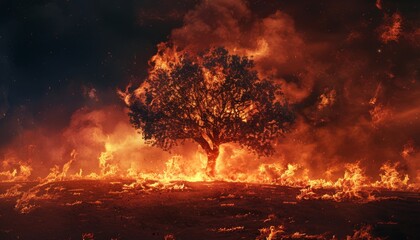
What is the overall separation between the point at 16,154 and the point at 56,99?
9835mm

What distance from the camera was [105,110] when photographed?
54750 mm

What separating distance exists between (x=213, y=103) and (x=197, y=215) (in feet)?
46.9

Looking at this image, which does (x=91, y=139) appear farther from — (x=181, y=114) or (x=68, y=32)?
(x=181, y=114)

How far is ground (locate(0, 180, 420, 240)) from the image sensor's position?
60.9ft

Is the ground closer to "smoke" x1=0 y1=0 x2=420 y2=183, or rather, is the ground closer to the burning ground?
the burning ground

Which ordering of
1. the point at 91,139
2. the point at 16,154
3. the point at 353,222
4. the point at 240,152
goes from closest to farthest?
the point at 353,222 < the point at 240,152 < the point at 91,139 < the point at 16,154

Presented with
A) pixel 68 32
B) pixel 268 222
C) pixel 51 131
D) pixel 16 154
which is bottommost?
pixel 268 222

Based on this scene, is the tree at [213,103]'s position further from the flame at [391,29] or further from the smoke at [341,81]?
the flame at [391,29]

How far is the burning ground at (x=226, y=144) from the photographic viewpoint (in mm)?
29203

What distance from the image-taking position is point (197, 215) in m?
22.2

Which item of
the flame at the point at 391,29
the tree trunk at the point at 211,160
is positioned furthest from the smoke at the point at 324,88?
the tree trunk at the point at 211,160

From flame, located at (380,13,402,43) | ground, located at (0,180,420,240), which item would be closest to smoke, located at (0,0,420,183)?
flame, located at (380,13,402,43)

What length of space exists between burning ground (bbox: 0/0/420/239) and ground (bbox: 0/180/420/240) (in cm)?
31

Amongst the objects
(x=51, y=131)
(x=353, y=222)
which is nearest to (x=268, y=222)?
(x=353, y=222)
